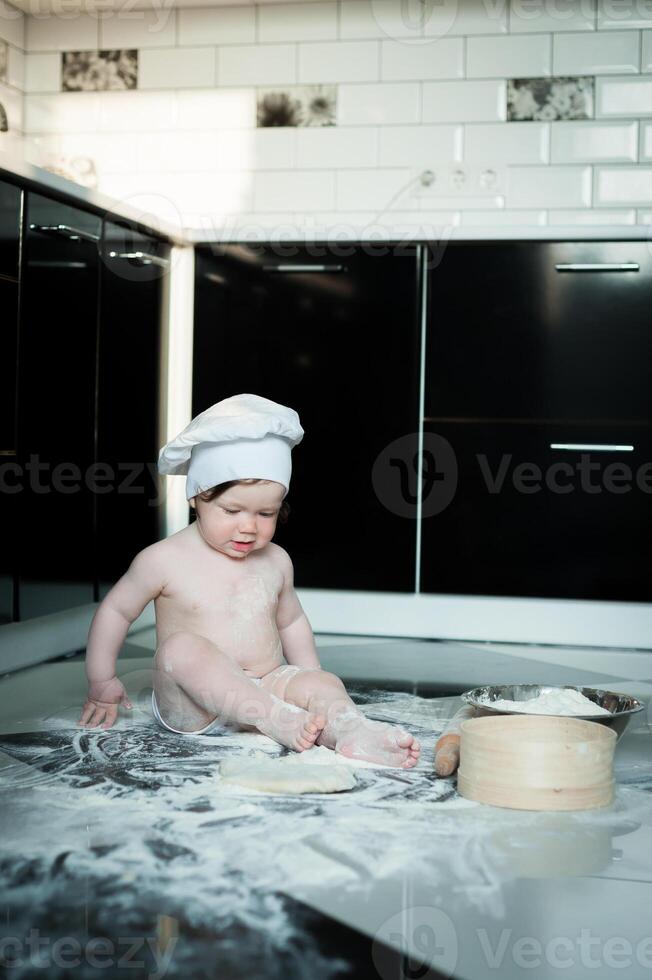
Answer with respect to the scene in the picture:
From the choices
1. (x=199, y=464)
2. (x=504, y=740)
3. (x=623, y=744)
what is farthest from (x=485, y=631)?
(x=504, y=740)

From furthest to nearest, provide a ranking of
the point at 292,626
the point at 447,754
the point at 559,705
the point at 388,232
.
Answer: the point at 388,232 < the point at 292,626 < the point at 559,705 < the point at 447,754

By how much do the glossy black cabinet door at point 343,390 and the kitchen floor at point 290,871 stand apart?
1038mm

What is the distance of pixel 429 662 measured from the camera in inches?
95.0

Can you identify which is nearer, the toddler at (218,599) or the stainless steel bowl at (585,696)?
the stainless steel bowl at (585,696)

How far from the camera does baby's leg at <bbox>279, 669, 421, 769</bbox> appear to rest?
1.53 meters

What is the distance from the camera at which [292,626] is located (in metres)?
1.91

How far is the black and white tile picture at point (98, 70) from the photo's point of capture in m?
3.43

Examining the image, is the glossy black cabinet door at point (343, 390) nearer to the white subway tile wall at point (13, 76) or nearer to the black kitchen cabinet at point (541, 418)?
the black kitchen cabinet at point (541, 418)

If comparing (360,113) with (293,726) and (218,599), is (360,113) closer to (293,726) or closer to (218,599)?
(218,599)

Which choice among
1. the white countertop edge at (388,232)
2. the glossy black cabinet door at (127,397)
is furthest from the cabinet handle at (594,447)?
the glossy black cabinet door at (127,397)

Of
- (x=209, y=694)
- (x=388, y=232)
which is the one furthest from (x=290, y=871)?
(x=388, y=232)

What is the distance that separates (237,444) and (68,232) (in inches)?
30.3

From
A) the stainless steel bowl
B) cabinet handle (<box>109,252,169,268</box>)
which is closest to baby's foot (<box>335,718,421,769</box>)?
the stainless steel bowl

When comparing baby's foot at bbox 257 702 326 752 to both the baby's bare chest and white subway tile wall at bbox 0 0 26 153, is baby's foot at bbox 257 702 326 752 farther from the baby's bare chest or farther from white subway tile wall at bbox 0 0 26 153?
white subway tile wall at bbox 0 0 26 153
